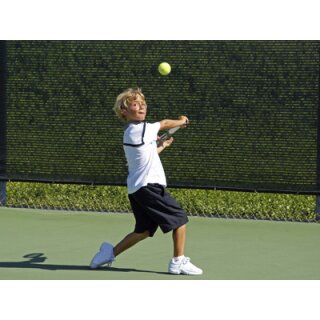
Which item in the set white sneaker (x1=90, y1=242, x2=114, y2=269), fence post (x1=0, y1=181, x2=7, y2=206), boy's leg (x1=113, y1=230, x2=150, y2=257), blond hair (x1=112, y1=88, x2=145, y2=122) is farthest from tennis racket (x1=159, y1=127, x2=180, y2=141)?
fence post (x1=0, y1=181, x2=7, y2=206)

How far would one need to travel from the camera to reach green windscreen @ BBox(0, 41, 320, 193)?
28.3 feet

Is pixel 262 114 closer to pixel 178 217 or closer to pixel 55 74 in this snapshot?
pixel 55 74

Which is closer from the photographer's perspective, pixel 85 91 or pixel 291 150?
pixel 291 150

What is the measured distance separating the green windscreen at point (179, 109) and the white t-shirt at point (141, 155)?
2.45m

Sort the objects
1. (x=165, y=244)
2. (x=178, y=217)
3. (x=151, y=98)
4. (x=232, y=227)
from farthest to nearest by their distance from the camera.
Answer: (x=151, y=98) < (x=232, y=227) < (x=165, y=244) < (x=178, y=217)

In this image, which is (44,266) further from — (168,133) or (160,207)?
(168,133)

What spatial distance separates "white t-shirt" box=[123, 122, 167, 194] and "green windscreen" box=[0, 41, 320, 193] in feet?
8.05

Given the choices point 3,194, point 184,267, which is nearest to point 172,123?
point 184,267

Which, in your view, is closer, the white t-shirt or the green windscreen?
the white t-shirt

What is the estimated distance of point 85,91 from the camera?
9242 mm

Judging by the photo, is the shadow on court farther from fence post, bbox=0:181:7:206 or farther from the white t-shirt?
fence post, bbox=0:181:7:206

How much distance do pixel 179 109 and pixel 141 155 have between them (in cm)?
262

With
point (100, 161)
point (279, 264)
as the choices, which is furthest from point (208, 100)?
point (279, 264)

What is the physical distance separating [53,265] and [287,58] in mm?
3030
